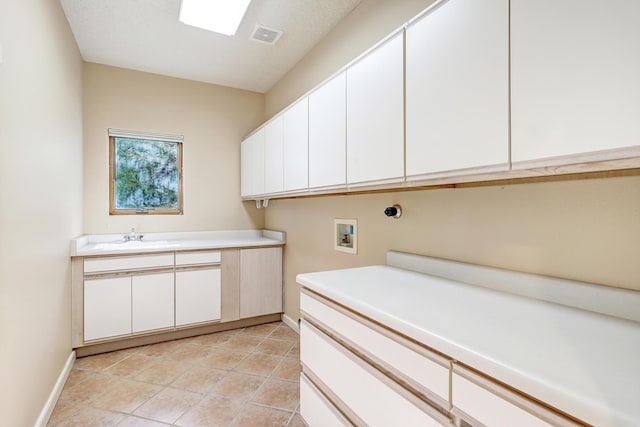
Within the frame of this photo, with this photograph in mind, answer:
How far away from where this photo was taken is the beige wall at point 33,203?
1357 mm

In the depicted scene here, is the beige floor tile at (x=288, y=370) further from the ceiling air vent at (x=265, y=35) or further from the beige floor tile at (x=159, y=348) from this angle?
the ceiling air vent at (x=265, y=35)

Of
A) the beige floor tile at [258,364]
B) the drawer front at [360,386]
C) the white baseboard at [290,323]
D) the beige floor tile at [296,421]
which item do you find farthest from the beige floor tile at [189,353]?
the drawer front at [360,386]

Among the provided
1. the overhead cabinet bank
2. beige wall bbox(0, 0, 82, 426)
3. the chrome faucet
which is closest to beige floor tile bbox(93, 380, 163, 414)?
beige wall bbox(0, 0, 82, 426)

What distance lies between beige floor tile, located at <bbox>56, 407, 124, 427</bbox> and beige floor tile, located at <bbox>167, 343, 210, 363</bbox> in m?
0.70

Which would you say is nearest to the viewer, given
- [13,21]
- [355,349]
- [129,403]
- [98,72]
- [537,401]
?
[537,401]

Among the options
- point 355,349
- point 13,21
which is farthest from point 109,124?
point 355,349

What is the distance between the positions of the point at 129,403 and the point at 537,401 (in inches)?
90.9

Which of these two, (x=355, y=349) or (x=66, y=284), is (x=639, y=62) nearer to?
(x=355, y=349)

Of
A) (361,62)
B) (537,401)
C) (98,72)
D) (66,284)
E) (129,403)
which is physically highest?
(98,72)

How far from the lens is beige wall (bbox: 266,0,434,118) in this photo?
196 cm

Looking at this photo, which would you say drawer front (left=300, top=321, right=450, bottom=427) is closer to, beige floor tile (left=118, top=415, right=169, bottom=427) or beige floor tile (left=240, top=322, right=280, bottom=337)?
beige floor tile (left=118, top=415, right=169, bottom=427)

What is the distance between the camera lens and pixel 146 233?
3396 mm

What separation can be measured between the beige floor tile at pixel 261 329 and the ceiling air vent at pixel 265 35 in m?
2.72

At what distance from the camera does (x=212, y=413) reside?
1936mm
